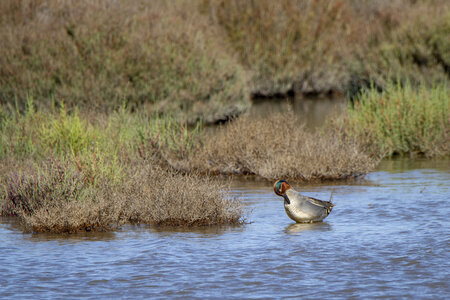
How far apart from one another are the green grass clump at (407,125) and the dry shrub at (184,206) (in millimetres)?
5993

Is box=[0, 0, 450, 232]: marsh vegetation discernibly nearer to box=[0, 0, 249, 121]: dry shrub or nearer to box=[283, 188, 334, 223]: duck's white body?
box=[0, 0, 249, 121]: dry shrub

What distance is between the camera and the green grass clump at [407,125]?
15281 millimetres

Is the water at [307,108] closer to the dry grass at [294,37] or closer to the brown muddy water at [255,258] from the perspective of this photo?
the dry grass at [294,37]

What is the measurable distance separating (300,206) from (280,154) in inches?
149

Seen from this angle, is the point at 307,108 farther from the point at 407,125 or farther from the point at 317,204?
the point at 317,204

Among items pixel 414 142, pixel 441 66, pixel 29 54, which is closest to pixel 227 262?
pixel 414 142

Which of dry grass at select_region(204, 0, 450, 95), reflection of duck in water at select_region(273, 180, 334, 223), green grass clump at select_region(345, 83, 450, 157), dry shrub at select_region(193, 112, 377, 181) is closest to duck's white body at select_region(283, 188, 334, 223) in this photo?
reflection of duck in water at select_region(273, 180, 334, 223)

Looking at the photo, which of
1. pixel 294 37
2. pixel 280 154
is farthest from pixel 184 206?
pixel 294 37

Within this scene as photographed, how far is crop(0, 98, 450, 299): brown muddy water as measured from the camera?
275 inches

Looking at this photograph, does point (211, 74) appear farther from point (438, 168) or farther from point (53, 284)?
point (53, 284)

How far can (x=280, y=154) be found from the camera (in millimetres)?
13219

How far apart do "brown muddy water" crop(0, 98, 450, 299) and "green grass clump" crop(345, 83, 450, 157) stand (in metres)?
4.78

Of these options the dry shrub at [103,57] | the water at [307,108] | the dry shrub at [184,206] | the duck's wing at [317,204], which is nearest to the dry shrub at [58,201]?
the dry shrub at [184,206]

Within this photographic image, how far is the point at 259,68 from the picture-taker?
1282 inches
